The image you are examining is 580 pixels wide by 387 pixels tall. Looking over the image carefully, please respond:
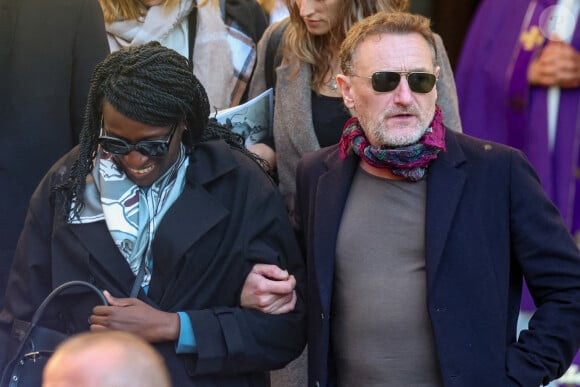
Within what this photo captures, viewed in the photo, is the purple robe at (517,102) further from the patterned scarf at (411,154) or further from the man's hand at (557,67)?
the patterned scarf at (411,154)

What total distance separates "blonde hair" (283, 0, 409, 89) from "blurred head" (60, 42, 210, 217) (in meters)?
0.86

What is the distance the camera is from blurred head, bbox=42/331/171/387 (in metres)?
3.14

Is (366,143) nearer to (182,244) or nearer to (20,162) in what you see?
(182,244)

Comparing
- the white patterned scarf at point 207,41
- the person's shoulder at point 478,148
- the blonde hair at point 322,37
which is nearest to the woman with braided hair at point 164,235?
the person's shoulder at point 478,148

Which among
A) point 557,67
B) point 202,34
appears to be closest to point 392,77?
point 202,34

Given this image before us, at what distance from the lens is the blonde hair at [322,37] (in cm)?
522

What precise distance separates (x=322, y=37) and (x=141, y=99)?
124 cm

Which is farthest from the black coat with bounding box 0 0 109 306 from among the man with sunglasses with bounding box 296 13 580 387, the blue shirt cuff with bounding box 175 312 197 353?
the man with sunglasses with bounding box 296 13 580 387

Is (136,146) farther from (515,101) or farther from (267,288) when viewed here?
(515,101)

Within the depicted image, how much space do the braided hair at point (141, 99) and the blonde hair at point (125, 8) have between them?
1162mm

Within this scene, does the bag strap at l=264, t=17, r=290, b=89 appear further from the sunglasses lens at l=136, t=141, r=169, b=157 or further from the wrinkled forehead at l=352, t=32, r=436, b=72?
the sunglasses lens at l=136, t=141, r=169, b=157

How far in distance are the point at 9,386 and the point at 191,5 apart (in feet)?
6.96

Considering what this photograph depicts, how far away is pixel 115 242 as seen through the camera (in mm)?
4363

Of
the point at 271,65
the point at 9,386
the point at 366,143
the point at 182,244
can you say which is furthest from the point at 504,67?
the point at 9,386
